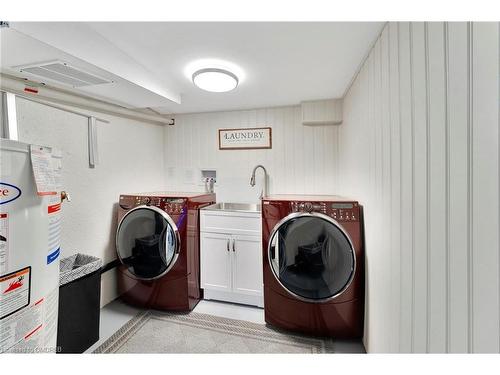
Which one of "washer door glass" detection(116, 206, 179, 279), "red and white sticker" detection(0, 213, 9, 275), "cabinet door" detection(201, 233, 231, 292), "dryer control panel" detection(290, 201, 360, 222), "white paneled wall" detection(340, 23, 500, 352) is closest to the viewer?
"white paneled wall" detection(340, 23, 500, 352)

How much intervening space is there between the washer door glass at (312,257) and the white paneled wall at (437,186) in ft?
1.12

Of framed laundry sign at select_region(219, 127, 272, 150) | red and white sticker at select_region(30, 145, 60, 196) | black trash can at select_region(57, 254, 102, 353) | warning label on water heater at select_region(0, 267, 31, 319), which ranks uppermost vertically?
framed laundry sign at select_region(219, 127, 272, 150)

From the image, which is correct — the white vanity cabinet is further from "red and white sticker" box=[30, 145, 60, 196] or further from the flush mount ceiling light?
"red and white sticker" box=[30, 145, 60, 196]

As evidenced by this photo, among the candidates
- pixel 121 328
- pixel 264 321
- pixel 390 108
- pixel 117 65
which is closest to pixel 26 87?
pixel 117 65

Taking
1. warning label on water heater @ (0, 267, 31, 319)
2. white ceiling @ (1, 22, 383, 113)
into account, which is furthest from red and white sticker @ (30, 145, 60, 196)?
white ceiling @ (1, 22, 383, 113)

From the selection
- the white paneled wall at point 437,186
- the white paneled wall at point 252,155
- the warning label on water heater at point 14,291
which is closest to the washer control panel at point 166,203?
the white paneled wall at point 252,155

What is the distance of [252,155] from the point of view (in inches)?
114

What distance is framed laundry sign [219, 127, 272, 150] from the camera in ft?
9.25

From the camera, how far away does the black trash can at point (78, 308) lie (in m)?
1.59

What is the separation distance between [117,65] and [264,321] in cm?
240

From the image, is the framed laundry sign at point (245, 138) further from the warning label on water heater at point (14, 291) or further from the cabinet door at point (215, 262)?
the warning label on water heater at point (14, 291)

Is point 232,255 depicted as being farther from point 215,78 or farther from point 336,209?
point 215,78

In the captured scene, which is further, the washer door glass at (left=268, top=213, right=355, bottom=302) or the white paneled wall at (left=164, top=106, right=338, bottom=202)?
the white paneled wall at (left=164, top=106, right=338, bottom=202)

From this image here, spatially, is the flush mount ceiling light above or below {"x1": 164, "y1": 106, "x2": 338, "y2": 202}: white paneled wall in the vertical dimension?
above
